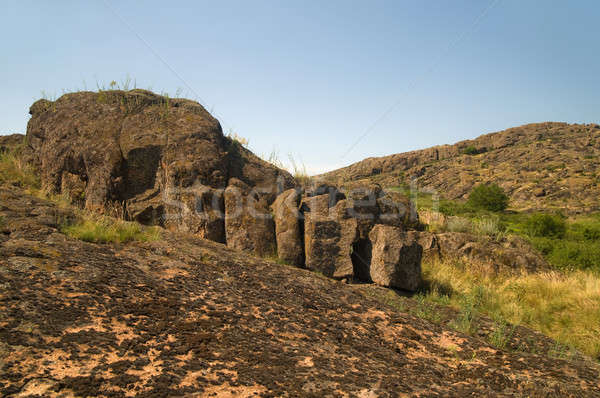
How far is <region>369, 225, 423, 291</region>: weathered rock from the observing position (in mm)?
6738

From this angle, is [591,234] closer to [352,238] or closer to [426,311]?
[352,238]

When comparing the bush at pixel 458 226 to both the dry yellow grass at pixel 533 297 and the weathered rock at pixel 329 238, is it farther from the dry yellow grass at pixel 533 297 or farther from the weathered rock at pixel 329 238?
the weathered rock at pixel 329 238

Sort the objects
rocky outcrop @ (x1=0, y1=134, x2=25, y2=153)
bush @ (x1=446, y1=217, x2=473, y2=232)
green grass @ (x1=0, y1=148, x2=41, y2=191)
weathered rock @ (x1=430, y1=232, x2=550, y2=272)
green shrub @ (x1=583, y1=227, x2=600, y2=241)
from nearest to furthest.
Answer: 1. green grass @ (x1=0, y1=148, x2=41, y2=191)
2. weathered rock @ (x1=430, y1=232, x2=550, y2=272)
3. bush @ (x1=446, y1=217, x2=473, y2=232)
4. rocky outcrop @ (x1=0, y1=134, x2=25, y2=153)
5. green shrub @ (x1=583, y1=227, x2=600, y2=241)

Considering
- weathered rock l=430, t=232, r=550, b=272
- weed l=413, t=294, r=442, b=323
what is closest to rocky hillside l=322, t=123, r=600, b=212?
weathered rock l=430, t=232, r=550, b=272

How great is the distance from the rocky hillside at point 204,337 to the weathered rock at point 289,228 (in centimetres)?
200

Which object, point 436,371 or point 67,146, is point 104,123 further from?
point 436,371

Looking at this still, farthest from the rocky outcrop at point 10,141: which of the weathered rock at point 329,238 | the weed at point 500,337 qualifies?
the weed at point 500,337

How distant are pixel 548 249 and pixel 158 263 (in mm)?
13133

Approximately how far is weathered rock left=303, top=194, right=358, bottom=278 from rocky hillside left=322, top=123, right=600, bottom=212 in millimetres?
19420

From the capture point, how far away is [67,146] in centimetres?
845

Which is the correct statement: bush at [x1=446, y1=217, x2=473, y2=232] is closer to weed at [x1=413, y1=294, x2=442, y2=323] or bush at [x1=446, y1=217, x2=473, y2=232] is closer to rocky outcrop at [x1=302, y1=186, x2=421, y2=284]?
rocky outcrop at [x1=302, y1=186, x2=421, y2=284]

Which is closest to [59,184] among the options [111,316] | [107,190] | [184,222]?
[107,190]

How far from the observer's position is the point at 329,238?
7.12 m

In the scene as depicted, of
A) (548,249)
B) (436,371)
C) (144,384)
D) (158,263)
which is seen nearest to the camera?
(144,384)
